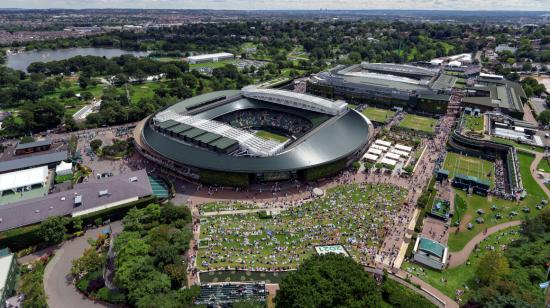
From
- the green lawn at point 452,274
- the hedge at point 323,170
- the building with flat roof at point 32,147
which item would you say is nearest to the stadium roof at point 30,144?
the building with flat roof at point 32,147

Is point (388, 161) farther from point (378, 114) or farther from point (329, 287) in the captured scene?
point (329, 287)

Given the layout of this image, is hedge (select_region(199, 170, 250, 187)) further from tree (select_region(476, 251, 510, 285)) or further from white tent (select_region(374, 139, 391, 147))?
tree (select_region(476, 251, 510, 285))

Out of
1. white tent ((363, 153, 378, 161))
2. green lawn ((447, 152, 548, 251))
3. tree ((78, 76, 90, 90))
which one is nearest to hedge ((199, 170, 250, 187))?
white tent ((363, 153, 378, 161))

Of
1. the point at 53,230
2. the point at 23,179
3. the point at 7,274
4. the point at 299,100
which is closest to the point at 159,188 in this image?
the point at 53,230

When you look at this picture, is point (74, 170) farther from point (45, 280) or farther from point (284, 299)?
point (284, 299)

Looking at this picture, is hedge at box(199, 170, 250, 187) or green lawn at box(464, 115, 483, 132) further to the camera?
green lawn at box(464, 115, 483, 132)
